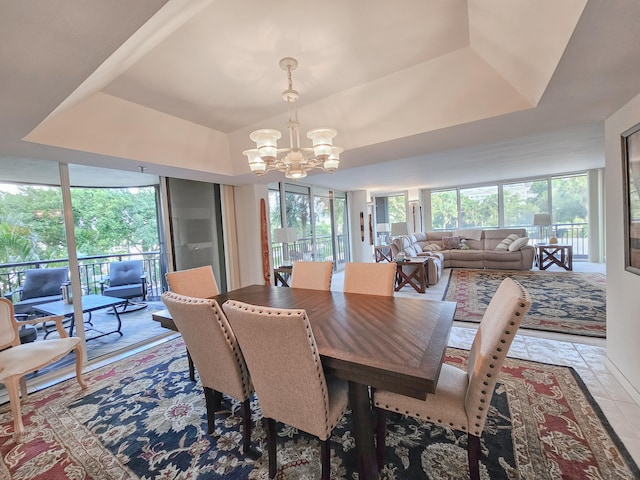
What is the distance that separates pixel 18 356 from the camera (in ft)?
6.63

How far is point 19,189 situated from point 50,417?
2.14m

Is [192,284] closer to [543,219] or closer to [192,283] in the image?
[192,283]

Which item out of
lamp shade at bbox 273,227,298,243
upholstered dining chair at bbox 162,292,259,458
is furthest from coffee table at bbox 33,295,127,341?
lamp shade at bbox 273,227,298,243

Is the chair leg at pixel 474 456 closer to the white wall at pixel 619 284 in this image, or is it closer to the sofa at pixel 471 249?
the white wall at pixel 619 284

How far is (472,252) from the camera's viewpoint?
Result: 6543mm

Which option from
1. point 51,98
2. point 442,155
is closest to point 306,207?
point 442,155

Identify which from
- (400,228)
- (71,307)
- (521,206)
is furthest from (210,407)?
(521,206)

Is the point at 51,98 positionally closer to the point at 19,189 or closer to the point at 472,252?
the point at 19,189

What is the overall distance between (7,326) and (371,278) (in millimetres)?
3019

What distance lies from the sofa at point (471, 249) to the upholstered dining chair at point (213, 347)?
4507mm

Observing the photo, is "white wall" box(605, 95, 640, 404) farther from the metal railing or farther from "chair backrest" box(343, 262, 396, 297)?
the metal railing

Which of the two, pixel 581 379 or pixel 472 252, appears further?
pixel 472 252

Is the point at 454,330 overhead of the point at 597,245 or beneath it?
beneath

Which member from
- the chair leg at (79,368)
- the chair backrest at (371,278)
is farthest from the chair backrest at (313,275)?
the chair leg at (79,368)
